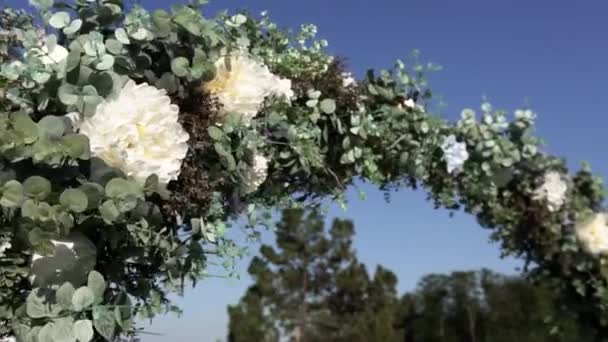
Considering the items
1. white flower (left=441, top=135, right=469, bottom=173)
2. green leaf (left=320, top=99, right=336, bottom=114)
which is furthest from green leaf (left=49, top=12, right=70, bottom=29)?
white flower (left=441, top=135, right=469, bottom=173)

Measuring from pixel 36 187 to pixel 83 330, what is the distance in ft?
0.78

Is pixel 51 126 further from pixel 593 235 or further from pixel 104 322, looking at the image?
pixel 593 235

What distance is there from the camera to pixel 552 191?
262 centimetres

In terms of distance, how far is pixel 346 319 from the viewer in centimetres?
2172

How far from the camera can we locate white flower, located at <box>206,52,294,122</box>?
1605mm

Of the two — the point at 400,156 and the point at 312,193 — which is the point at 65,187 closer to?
the point at 312,193

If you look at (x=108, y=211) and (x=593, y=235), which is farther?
(x=593, y=235)

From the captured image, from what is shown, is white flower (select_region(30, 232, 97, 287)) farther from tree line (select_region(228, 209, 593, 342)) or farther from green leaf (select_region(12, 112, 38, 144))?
tree line (select_region(228, 209, 593, 342))

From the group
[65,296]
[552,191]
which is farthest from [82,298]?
[552,191]

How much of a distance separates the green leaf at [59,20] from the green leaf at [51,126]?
0.21m

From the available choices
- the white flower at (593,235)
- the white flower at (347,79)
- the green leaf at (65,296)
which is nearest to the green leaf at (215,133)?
the green leaf at (65,296)

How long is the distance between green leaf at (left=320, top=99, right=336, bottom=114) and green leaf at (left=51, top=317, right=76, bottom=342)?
38.2 inches

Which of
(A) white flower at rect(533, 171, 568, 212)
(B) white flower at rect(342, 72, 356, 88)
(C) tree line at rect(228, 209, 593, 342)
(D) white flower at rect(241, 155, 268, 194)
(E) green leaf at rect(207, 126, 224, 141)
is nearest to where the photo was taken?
(E) green leaf at rect(207, 126, 224, 141)

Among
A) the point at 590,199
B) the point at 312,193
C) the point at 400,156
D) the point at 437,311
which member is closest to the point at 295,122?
the point at 312,193
